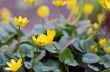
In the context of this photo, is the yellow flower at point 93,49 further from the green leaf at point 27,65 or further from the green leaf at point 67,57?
the green leaf at point 27,65

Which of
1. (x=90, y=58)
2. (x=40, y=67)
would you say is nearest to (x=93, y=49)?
(x=90, y=58)

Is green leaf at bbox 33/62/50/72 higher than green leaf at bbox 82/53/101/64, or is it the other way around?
green leaf at bbox 82/53/101/64

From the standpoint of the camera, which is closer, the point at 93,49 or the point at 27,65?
the point at 27,65

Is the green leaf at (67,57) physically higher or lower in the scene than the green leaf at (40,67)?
higher

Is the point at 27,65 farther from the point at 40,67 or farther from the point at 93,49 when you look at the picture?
the point at 93,49

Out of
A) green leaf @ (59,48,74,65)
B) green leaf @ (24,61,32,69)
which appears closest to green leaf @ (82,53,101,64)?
green leaf @ (59,48,74,65)

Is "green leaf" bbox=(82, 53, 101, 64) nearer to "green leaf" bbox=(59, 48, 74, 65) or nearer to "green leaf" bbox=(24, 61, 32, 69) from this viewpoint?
"green leaf" bbox=(59, 48, 74, 65)

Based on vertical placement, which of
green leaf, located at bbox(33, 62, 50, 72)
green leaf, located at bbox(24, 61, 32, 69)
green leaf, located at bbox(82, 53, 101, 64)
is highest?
green leaf, located at bbox(24, 61, 32, 69)

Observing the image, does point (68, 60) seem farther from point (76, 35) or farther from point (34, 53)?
point (76, 35)

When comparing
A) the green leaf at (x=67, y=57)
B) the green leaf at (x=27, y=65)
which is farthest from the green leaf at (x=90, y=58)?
the green leaf at (x=27, y=65)
